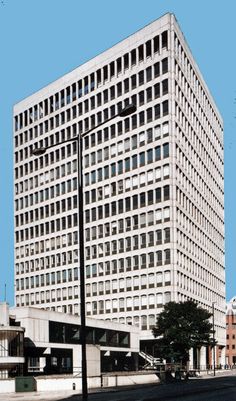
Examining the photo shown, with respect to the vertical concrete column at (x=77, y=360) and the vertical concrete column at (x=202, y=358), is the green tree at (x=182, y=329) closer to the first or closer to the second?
the vertical concrete column at (x=77, y=360)

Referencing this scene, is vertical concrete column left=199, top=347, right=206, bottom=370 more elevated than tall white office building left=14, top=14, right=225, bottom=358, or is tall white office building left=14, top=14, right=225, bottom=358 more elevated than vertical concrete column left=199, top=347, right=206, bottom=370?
tall white office building left=14, top=14, right=225, bottom=358

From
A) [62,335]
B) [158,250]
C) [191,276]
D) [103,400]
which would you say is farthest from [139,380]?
[191,276]

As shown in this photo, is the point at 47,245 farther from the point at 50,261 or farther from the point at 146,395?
the point at 146,395

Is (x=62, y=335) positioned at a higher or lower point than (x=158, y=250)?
lower

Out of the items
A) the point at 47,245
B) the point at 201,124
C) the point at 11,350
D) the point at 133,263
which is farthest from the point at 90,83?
the point at 11,350

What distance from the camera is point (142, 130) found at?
11362 cm

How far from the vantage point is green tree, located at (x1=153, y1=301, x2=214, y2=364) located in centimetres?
8638

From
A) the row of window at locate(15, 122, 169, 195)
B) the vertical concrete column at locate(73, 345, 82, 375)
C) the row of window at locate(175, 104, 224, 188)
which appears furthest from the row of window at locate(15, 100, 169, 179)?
the vertical concrete column at locate(73, 345, 82, 375)

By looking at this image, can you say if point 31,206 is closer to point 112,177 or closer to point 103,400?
point 112,177

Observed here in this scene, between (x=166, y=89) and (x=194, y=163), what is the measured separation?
18.6 metres

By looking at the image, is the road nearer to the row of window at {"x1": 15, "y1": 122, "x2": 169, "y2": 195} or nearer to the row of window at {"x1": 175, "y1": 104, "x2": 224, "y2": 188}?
the row of window at {"x1": 15, "y1": 122, "x2": 169, "y2": 195}

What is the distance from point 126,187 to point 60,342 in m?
41.4

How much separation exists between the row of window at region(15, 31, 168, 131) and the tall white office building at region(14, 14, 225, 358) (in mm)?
196

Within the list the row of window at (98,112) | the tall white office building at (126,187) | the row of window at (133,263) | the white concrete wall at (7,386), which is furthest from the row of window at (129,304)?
the white concrete wall at (7,386)
